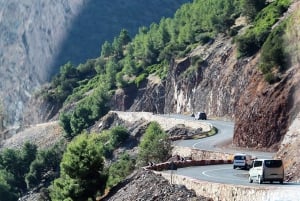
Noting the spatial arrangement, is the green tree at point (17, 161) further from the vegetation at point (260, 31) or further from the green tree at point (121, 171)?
the green tree at point (121, 171)

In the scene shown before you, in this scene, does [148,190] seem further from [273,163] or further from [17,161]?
[17,161]

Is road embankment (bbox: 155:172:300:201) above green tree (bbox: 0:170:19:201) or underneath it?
above

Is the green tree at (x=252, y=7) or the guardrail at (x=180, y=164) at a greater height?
the green tree at (x=252, y=7)

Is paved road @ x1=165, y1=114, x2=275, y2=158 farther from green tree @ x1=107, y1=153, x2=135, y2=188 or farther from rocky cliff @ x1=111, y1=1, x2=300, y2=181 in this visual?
green tree @ x1=107, y1=153, x2=135, y2=188

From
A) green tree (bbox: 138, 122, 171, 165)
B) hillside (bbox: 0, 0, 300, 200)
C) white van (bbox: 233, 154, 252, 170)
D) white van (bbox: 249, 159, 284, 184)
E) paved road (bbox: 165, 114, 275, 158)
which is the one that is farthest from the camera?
green tree (bbox: 138, 122, 171, 165)

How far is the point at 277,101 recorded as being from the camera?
5672 cm

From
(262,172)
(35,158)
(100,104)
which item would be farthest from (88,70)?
(262,172)

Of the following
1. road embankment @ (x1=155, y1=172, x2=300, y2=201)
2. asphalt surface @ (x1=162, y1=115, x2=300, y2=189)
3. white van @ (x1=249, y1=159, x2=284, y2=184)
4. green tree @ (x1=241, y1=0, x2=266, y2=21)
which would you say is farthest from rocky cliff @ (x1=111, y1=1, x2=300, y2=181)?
road embankment @ (x1=155, y1=172, x2=300, y2=201)

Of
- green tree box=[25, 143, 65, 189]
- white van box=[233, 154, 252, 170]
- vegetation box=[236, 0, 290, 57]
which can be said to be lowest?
green tree box=[25, 143, 65, 189]

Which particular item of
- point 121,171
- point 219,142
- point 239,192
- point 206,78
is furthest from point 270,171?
point 206,78

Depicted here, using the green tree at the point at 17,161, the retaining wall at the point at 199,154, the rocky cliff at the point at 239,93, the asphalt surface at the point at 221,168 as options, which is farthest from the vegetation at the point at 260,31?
the green tree at the point at 17,161

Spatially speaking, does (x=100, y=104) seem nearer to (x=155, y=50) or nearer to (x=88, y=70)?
(x=155, y=50)

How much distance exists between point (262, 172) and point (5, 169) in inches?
2980

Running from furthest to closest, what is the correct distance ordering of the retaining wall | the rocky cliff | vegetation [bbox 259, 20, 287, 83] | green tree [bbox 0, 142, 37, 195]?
green tree [bbox 0, 142, 37, 195], the retaining wall, vegetation [bbox 259, 20, 287, 83], the rocky cliff
